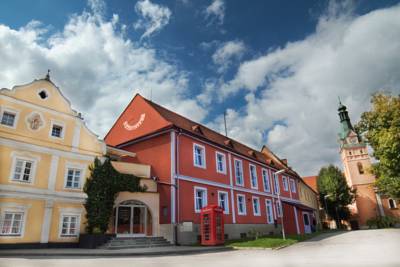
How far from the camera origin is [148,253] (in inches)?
489

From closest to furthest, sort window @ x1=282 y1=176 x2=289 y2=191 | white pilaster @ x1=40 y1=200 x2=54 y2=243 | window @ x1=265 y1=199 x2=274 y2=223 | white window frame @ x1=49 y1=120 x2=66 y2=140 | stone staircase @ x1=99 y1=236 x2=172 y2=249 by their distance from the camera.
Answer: stone staircase @ x1=99 y1=236 x2=172 y2=249 < white pilaster @ x1=40 y1=200 x2=54 y2=243 < white window frame @ x1=49 y1=120 x2=66 y2=140 < window @ x1=265 y1=199 x2=274 y2=223 < window @ x1=282 y1=176 x2=289 y2=191

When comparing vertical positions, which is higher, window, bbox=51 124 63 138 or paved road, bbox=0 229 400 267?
window, bbox=51 124 63 138

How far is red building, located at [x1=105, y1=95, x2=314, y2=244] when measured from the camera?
755 inches

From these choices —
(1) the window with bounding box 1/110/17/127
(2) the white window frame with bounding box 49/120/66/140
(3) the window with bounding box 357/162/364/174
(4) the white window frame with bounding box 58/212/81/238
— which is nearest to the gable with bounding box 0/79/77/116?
(2) the white window frame with bounding box 49/120/66/140

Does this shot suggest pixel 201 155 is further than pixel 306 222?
No

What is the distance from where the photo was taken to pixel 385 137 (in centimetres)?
2016

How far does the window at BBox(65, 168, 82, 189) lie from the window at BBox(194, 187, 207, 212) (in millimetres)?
8092

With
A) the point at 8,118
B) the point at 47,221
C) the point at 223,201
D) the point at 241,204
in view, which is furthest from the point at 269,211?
the point at 8,118

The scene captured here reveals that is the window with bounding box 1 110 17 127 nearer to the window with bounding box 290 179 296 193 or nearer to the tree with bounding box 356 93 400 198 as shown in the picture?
the tree with bounding box 356 93 400 198

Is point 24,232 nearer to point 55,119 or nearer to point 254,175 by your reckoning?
point 55,119

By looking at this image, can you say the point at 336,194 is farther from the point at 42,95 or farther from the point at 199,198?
the point at 42,95

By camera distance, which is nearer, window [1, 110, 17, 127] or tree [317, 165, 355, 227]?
window [1, 110, 17, 127]

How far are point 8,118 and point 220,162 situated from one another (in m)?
16.0

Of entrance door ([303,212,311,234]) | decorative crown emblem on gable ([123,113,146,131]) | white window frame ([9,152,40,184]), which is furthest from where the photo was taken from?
entrance door ([303,212,311,234])
